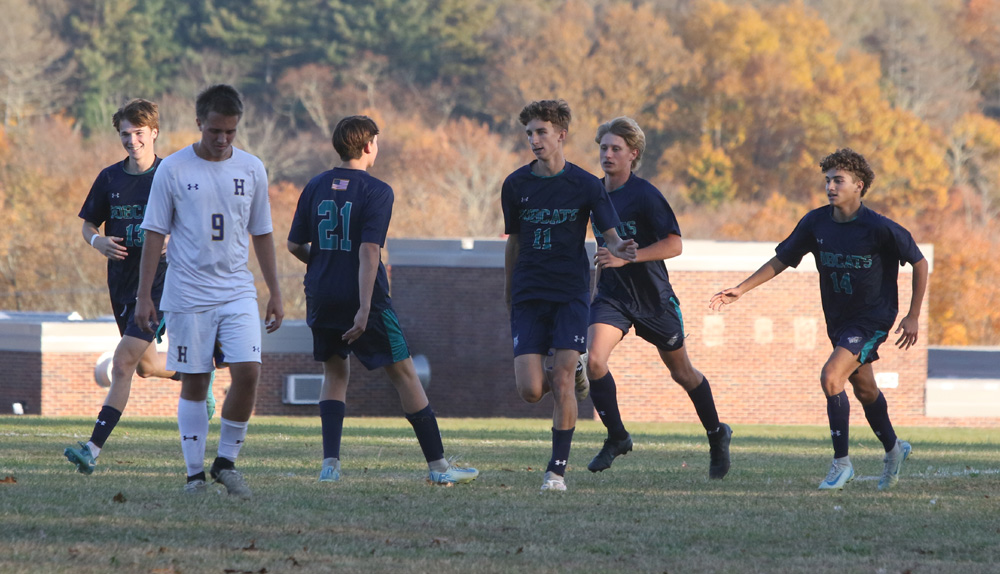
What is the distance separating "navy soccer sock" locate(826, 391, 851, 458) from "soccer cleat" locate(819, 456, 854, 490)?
0.04m

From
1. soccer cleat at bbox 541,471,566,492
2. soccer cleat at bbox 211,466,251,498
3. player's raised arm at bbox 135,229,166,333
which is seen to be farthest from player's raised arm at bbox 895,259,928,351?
player's raised arm at bbox 135,229,166,333

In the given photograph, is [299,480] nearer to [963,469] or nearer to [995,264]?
[963,469]

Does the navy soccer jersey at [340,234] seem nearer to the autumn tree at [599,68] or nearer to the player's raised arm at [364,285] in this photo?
the player's raised arm at [364,285]

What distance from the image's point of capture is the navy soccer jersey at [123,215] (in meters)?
8.78

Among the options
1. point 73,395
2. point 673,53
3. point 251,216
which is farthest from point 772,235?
point 251,216

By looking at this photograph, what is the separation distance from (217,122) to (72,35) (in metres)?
76.9

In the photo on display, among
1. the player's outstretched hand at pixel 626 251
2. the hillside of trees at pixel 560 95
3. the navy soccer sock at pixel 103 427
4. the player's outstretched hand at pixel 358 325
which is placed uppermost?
the hillside of trees at pixel 560 95

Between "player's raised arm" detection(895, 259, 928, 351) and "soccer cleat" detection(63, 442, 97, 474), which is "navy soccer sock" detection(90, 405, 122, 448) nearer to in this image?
"soccer cleat" detection(63, 442, 97, 474)

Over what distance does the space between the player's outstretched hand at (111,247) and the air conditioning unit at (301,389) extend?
2589 cm

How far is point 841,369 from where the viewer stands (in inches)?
326

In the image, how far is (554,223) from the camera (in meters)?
7.76

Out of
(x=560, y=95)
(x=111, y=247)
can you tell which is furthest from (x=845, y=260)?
(x=560, y=95)

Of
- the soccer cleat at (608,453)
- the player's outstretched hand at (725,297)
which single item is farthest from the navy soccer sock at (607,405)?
the player's outstretched hand at (725,297)

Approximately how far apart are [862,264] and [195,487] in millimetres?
4137
